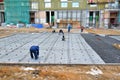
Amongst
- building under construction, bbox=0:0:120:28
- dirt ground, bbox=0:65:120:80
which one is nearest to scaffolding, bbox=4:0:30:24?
building under construction, bbox=0:0:120:28

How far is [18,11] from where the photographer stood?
49500 mm

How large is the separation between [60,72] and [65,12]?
138 ft

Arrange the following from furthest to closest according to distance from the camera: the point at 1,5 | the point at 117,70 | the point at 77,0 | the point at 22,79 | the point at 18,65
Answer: the point at 1,5, the point at 77,0, the point at 18,65, the point at 117,70, the point at 22,79

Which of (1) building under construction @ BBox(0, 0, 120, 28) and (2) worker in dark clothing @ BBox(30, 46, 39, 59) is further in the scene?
(1) building under construction @ BBox(0, 0, 120, 28)

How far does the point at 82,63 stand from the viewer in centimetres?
885

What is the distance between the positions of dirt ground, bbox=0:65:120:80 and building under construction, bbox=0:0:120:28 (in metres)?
39.4

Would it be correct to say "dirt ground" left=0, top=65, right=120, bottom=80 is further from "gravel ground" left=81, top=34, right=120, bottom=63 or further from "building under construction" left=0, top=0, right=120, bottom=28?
"building under construction" left=0, top=0, right=120, bottom=28

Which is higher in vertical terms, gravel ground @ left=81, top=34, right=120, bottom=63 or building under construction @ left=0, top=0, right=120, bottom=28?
building under construction @ left=0, top=0, right=120, bottom=28

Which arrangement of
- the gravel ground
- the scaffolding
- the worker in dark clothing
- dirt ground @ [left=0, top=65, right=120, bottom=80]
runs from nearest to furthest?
1. dirt ground @ [left=0, top=65, right=120, bottom=80]
2. the worker in dark clothing
3. the gravel ground
4. the scaffolding

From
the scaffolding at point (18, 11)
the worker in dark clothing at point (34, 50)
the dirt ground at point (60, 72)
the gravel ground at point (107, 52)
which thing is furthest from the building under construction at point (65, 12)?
the dirt ground at point (60, 72)

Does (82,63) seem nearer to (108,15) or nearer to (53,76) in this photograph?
(53,76)

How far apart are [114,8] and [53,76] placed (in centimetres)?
4209

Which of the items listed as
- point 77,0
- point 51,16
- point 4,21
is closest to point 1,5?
point 4,21

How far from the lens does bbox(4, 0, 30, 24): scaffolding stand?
49.3 m
